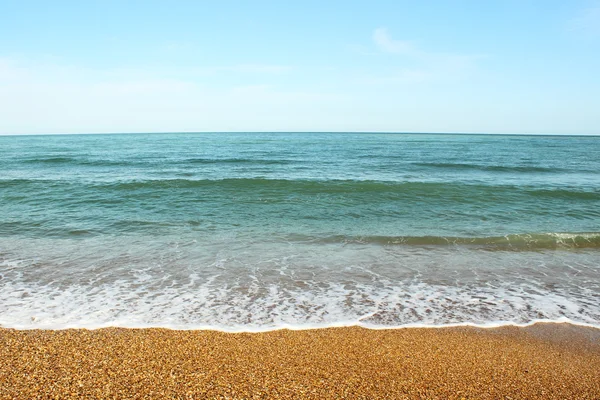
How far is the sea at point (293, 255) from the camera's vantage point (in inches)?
225

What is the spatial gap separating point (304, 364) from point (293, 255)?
4.50 meters

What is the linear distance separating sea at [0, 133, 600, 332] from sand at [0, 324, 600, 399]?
1.43 feet

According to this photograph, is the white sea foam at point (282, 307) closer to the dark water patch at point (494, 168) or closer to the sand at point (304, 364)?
the sand at point (304, 364)

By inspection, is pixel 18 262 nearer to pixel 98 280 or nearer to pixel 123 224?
pixel 98 280

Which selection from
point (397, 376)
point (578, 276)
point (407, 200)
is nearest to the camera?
point (397, 376)

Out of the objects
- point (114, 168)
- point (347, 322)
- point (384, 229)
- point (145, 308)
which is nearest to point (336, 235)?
point (384, 229)

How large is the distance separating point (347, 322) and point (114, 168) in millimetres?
24069

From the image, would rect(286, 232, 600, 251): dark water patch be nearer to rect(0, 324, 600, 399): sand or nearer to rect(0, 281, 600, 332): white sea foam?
rect(0, 281, 600, 332): white sea foam

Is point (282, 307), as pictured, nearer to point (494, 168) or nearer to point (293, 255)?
point (293, 255)

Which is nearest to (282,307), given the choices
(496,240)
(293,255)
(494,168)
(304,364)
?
(304,364)

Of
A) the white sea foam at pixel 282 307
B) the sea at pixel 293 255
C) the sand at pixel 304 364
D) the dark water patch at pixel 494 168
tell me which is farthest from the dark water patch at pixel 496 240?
the dark water patch at pixel 494 168

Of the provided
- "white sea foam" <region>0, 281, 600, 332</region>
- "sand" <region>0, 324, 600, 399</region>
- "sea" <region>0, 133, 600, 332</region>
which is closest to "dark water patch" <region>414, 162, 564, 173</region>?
"sea" <region>0, 133, 600, 332</region>

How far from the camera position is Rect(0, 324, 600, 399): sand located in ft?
11.8

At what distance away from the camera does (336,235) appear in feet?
33.8
